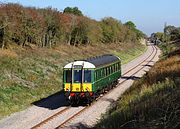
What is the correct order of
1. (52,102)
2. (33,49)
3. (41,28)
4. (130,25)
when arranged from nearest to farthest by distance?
(52,102)
(33,49)
(41,28)
(130,25)

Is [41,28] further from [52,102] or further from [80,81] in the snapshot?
[80,81]

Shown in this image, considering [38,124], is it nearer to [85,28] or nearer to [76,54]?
[76,54]

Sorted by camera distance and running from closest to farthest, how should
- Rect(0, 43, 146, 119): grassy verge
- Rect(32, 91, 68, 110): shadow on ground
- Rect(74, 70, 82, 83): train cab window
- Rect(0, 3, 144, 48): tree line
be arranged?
1. Rect(74, 70, 82, 83): train cab window
2. Rect(32, 91, 68, 110): shadow on ground
3. Rect(0, 43, 146, 119): grassy verge
4. Rect(0, 3, 144, 48): tree line

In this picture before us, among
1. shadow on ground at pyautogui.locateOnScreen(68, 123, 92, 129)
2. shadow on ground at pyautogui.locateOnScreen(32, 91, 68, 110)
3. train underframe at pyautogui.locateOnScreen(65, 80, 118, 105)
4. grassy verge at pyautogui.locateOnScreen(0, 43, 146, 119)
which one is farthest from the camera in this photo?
grassy verge at pyautogui.locateOnScreen(0, 43, 146, 119)

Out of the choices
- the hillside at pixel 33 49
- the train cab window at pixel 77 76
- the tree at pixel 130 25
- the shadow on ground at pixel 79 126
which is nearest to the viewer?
the shadow on ground at pixel 79 126

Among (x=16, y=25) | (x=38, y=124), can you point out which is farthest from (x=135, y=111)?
(x=16, y=25)

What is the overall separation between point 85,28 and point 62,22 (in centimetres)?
990

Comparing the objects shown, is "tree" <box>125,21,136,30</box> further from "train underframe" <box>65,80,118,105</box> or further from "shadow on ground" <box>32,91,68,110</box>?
"train underframe" <box>65,80,118,105</box>

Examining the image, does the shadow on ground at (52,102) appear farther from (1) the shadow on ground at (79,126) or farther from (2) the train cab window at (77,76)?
(1) the shadow on ground at (79,126)

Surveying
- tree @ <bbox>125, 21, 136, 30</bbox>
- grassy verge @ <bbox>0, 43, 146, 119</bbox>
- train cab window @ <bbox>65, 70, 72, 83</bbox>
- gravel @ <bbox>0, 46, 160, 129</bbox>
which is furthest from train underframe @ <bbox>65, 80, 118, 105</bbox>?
tree @ <bbox>125, 21, 136, 30</bbox>

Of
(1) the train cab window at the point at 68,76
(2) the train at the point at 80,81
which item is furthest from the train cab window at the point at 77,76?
(1) the train cab window at the point at 68,76

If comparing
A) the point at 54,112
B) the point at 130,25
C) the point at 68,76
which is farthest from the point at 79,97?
the point at 130,25

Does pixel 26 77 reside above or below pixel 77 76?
below

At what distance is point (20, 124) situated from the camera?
1845 cm
